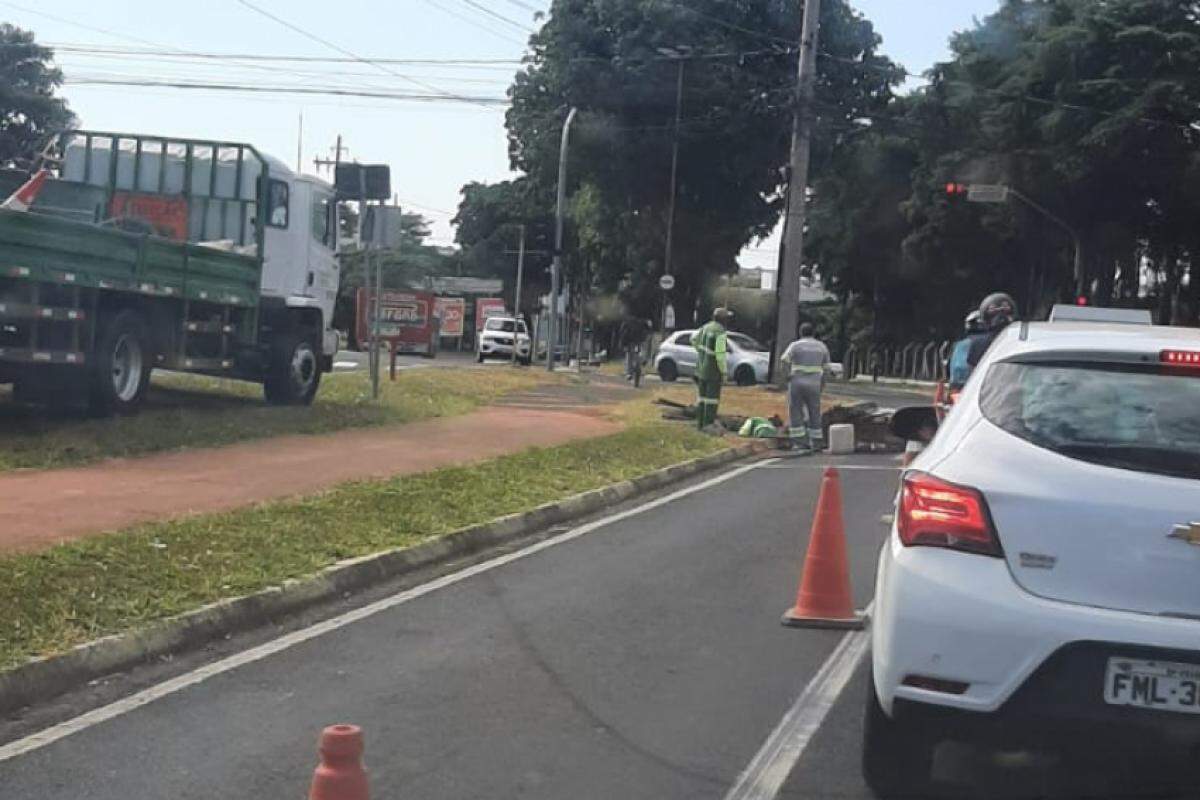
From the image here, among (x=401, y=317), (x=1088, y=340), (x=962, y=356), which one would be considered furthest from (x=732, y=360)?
(x=1088, y=340)

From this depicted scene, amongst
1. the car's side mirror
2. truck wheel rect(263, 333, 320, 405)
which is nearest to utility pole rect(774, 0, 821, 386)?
truck wheel rect(263, 333, 320, 405)

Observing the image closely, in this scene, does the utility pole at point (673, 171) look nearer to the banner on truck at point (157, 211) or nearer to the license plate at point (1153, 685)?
the banner on truck at point (157, 211)

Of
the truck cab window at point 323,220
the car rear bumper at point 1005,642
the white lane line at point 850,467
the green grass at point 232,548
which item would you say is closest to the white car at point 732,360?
the truck cab window at point 323,220

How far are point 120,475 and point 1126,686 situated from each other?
9.56 meters

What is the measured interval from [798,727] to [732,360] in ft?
100

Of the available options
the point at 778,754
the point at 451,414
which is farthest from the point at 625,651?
the point at 451,414

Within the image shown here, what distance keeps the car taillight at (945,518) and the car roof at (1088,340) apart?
67cm

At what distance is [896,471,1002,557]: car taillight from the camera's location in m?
4.57

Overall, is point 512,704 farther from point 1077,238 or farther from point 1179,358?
point 1077,238

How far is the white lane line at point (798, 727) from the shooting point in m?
5.34

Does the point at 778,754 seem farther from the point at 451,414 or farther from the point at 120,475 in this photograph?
the point at 451,414

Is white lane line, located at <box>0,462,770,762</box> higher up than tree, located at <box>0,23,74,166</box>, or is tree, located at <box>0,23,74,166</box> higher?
tree, located at <box>0,23,74,166</box>

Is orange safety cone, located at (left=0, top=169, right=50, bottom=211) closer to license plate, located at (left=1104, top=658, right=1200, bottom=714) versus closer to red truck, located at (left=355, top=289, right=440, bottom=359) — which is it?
red truck, located at (left=355, top=289, right=440, bottom=359)

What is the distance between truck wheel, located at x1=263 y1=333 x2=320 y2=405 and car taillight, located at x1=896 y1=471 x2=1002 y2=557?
49.0ft
